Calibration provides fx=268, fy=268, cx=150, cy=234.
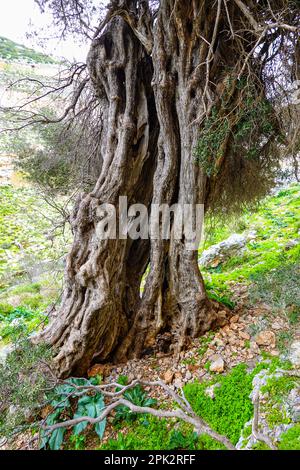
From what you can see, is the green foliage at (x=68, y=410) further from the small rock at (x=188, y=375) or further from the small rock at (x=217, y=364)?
the small rock at (x=217, y=364)

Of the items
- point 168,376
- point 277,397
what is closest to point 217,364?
point 168,376

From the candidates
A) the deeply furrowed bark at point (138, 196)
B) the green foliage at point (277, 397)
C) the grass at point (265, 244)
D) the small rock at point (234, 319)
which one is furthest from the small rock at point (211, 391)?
the grass at point (265, 244)

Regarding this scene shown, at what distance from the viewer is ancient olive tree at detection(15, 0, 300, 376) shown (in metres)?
2.62

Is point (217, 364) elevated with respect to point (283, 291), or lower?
lower

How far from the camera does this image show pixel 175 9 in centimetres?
249

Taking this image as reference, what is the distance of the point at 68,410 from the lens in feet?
7.80

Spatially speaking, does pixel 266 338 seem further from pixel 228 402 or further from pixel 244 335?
pixel 228 402

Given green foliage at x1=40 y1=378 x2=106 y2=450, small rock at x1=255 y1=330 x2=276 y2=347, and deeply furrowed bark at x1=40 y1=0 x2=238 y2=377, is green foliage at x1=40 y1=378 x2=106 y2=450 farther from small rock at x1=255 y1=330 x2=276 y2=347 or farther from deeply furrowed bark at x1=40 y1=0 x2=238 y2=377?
small rock at x1=255 y1=330 x2=276 y2=347

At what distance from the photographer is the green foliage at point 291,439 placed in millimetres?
1569

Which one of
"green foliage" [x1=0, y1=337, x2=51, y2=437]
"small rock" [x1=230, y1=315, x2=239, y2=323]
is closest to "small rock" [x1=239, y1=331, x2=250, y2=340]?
"small rock" [x1=230, y1=315, x2=239, y2=323]

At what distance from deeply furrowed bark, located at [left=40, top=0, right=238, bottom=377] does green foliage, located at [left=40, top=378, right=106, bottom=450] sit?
0.78 feet

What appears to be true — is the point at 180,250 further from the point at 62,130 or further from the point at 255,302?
the point at 62,130

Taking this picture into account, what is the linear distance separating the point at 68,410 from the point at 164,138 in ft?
9.18
